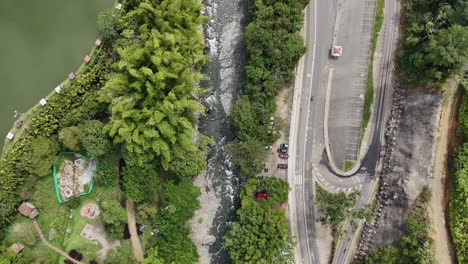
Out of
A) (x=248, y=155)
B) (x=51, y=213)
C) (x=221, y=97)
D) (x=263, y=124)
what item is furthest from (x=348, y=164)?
(x=51, y=213)

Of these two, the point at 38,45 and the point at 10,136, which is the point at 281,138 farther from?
the point at 10,136

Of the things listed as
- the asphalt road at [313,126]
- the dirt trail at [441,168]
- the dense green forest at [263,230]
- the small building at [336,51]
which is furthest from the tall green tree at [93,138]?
the dirt trail at [441,168]

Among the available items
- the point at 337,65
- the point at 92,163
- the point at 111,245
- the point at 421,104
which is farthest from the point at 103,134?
the point at 421,104

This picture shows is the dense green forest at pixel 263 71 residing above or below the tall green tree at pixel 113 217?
above

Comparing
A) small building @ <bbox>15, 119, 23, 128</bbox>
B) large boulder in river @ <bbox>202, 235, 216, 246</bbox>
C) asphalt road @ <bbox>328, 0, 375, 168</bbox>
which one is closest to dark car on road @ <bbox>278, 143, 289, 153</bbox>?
asphalt road @ <bbox>328, 0, 375, 168</bbox>

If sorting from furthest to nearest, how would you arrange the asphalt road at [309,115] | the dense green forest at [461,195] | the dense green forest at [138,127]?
the asphalt road at [309,115] → the dense green forest at [138,127] → the dense green forest at [461,195]

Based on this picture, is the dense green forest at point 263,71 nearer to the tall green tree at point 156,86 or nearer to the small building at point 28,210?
the tall green tree at point 156,86
